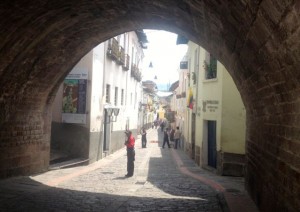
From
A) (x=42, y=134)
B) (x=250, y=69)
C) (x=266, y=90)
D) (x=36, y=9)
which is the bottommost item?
(x=42, y=134)

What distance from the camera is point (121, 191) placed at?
1093 centimetres

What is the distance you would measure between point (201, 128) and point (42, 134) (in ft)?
24.6

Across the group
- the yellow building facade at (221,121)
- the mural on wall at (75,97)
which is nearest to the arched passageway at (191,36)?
the mural on wall at (75,97)

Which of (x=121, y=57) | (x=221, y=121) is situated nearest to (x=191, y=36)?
(x=221, y=121)

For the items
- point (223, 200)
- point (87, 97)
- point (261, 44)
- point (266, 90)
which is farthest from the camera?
point (87, 97)

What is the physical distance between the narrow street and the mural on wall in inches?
89.2

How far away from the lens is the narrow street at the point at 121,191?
8.63 metres

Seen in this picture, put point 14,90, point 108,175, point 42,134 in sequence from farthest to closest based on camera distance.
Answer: point 108,175
point 42,134
point 14,90

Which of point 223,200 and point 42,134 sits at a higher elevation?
point 42,134

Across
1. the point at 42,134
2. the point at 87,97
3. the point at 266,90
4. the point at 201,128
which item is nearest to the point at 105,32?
the point at 42,134

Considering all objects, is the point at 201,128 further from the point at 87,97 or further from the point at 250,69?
the point at 250,69

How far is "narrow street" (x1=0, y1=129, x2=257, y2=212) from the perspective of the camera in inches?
340

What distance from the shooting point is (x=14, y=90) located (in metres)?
10.7

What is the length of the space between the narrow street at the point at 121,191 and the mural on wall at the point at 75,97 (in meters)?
2.27
